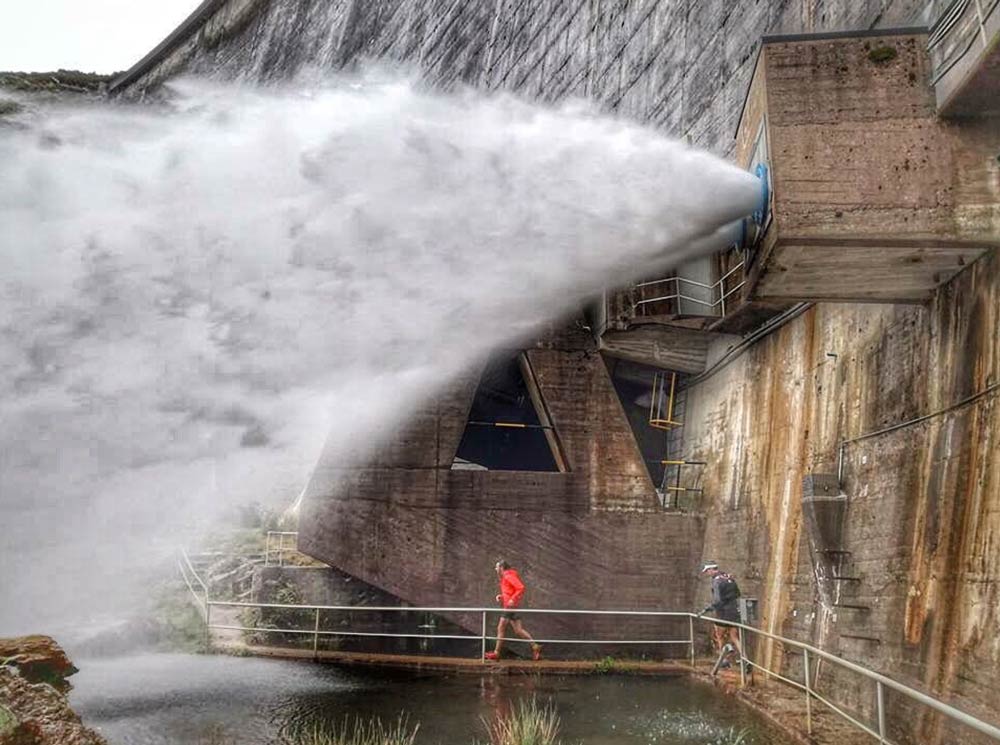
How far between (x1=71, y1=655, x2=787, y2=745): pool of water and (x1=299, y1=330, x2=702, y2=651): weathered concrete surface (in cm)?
255

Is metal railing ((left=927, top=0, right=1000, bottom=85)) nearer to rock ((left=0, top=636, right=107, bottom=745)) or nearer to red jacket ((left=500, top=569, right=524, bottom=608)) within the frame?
red jacket ((left=500, top=569, right=524, bottom=608))

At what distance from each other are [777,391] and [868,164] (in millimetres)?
5021

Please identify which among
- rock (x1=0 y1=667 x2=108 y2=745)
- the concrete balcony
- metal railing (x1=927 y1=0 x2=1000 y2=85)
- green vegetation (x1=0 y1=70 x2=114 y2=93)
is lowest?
rock (x1=0 y1=667 x2=108 y2=745)

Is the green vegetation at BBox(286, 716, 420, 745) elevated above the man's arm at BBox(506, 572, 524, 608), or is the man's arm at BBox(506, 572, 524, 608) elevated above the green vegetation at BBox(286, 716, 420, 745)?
the man's arm at BBox(506, 572, 524, 608)

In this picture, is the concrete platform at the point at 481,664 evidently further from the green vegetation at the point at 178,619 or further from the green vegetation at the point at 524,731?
the green vegetation at the point at 524,731

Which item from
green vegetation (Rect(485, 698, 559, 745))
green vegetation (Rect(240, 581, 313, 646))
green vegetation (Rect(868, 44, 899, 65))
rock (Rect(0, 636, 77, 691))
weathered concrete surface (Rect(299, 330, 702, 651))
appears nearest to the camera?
green vegetation (Rect(485, 698, 559, 745))

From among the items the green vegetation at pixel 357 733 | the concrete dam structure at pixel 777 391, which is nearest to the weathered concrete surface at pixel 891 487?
the concrete dam structure at pixel 777 391

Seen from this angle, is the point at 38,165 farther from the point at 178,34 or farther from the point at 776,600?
the point at 178,34

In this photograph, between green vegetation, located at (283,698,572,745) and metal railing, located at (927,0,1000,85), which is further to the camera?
metal railing, located at (927,0,1000,85)

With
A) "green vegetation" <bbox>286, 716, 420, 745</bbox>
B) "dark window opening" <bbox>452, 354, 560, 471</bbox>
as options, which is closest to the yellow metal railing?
"dark window opening" <bbox>452, 354, 560, 471</bbox>

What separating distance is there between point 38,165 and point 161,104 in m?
34.9

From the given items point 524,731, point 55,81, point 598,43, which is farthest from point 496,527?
point 55,81

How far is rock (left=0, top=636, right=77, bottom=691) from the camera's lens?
18.1 feet

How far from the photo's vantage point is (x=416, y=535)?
12281 mm
